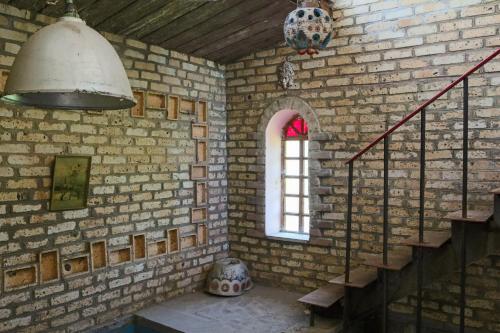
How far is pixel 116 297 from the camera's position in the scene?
4.36 meters

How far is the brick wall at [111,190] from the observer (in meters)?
3.59

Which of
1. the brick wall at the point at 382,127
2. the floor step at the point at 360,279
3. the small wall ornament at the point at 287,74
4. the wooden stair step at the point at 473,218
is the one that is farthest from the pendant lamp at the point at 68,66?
the small wall ornament at the point at 287,74

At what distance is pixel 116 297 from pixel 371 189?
274 centimetres

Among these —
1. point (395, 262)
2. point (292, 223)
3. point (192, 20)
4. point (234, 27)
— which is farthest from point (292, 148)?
point (395, 262)

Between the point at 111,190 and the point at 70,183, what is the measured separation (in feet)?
1.48

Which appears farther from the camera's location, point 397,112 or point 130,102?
point 397,112

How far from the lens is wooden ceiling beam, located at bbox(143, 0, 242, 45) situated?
4066mm

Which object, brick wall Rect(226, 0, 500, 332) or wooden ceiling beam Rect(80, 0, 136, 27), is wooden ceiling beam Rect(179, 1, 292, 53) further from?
wooden ceiling beam Rect(80, 0, 136, 27)

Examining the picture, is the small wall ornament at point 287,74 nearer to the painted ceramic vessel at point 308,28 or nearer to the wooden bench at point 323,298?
the painted ceramic vessel at point 308,28

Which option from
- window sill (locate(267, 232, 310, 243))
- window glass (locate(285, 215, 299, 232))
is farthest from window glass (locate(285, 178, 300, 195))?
window sill (locate(267, 232, 310, 243))

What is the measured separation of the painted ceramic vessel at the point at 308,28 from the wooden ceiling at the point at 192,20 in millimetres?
912

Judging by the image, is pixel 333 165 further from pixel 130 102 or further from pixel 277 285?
pixel 130 102

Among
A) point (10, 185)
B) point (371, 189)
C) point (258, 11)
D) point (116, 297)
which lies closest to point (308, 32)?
point (258, 11)

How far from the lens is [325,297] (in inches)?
158
